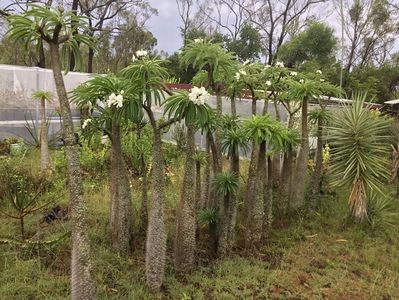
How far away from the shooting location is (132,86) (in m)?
2.38

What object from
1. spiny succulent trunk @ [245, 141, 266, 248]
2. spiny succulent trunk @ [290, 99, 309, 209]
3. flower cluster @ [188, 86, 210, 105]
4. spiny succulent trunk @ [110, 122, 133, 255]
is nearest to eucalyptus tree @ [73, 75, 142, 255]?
spiny succulent trunk @ [110, 122, 133, 255]

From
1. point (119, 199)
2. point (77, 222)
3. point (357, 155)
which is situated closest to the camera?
point (77, 222)

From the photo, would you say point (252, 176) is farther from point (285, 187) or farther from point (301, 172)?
point (301, 172)

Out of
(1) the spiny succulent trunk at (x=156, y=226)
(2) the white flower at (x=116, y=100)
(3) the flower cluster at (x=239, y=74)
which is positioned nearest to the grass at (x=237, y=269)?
(1) the spiny succulent trunk at (x=156, y=226)

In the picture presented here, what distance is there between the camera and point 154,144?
8.54 feet

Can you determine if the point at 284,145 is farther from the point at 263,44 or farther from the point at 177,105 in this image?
the point at 263,44

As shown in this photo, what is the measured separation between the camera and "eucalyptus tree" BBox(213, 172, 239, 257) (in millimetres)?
3094

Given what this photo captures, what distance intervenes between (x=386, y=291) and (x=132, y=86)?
2628mm

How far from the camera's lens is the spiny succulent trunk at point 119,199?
9.03 feet

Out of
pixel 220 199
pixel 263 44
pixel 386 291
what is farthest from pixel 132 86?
pixel 263 44

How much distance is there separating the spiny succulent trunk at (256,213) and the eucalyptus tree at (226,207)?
24cm

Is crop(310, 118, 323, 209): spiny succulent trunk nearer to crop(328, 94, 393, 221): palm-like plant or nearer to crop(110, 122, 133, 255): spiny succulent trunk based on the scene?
crop(328, 94, 393, 221): palm-like plant

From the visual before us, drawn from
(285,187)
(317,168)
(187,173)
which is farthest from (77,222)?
(317,168)

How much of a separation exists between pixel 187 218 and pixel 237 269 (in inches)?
26.6
